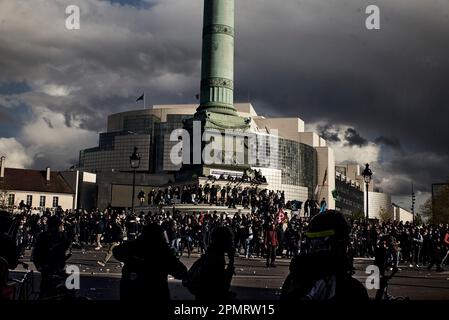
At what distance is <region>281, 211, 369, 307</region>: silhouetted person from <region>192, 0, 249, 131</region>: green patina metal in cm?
4193

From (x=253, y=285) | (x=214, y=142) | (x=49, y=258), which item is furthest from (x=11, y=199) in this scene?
(x=49, y=258)

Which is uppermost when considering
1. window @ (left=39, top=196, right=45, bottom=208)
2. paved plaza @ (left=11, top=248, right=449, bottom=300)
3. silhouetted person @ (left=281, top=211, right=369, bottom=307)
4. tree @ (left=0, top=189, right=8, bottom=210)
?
window @ (left=39, top=196, right=45, bottom=208)

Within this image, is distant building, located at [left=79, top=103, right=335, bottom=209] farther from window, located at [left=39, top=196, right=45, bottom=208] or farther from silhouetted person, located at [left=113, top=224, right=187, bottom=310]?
silhouetted person, located at [left=113, top=224, right=187, bottom=310]

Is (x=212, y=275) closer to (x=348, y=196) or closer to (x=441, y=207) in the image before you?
(x=441, y=207)

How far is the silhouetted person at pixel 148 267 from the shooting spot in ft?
14.7

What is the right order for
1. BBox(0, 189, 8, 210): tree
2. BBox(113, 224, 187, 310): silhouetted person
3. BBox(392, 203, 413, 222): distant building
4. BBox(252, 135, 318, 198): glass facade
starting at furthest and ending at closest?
BBox(392, 203, 413, 222): distant building
BBox(252, 135, 318, 198): glass facade
BBox(0, 189, 8, 210): tree
BBox(113, 224, 187, 310): silhouetted person

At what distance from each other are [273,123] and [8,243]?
108m

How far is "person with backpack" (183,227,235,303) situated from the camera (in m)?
4.34

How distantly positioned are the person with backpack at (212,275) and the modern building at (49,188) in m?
65.7

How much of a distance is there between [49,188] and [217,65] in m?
38.5

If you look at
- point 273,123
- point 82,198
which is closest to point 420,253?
point 82,198

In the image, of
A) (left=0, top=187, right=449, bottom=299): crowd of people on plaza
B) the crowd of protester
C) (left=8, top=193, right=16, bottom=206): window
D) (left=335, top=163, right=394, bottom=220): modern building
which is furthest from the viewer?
(left=335, top=163, right=394, bottom=220): modern building

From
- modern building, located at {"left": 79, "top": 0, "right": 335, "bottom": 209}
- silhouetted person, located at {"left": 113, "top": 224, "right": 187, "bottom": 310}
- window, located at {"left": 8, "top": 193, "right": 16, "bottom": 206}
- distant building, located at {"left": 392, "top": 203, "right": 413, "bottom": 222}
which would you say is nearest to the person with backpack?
silhouetted person, located at {"left": 113, "top": 224, "right": 187, "bottom": 310}
